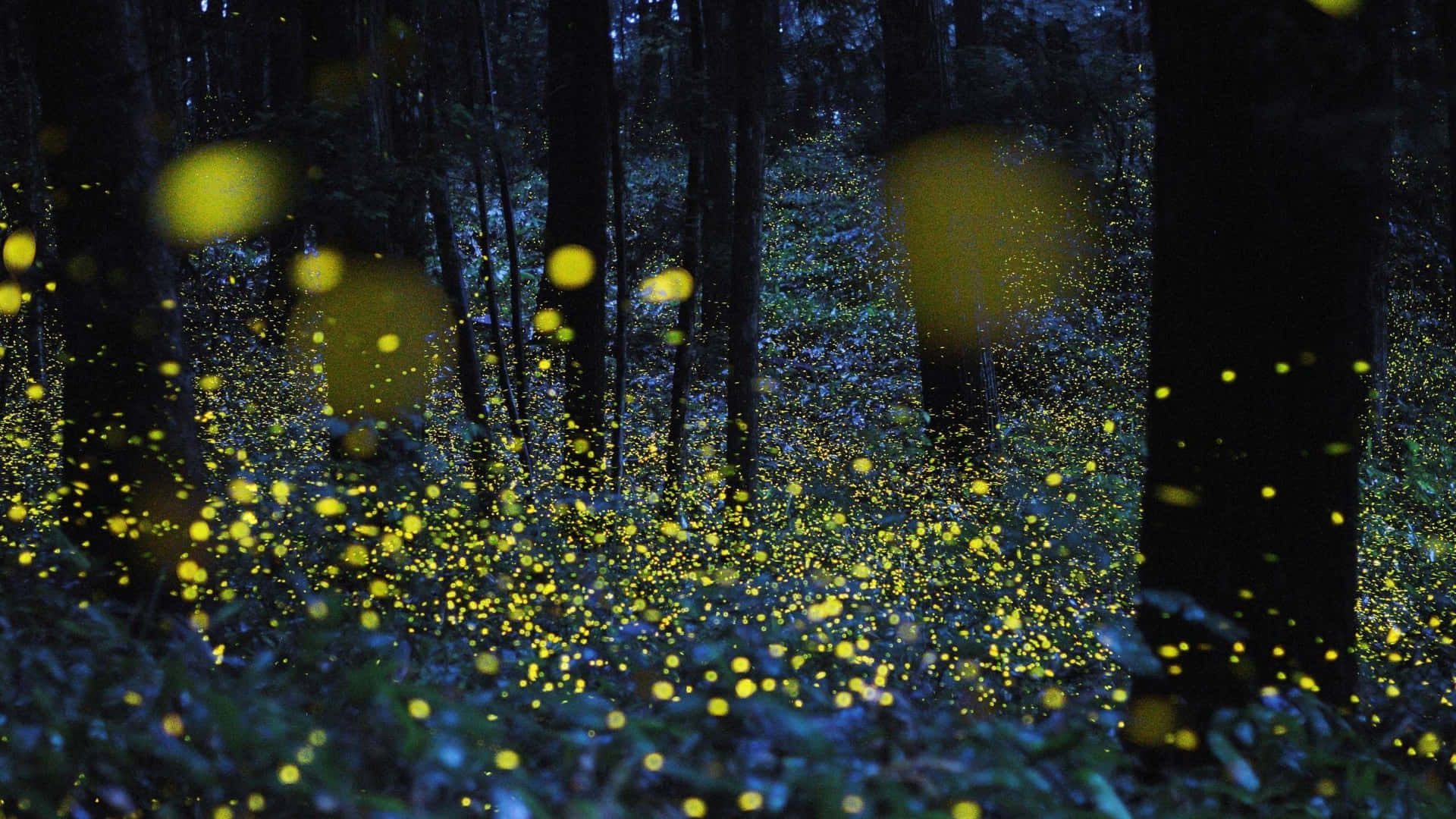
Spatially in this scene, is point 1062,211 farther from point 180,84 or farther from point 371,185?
point 180,84

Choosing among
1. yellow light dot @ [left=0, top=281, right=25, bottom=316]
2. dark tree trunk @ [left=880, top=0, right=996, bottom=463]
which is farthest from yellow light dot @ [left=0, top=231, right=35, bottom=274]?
dark tree trunk @ [left=880, top=0, right=996, bottom=463]

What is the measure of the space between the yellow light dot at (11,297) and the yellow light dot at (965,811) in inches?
492

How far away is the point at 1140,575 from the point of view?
4.12 m

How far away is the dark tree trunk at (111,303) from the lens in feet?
17.0

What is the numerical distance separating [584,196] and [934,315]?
173 inches

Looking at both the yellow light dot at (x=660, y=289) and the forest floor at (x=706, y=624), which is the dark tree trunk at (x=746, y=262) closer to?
the forest floor at (x=706, y=624)

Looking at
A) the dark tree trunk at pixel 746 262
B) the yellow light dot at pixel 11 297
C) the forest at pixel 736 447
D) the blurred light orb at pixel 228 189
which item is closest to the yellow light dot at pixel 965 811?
the forest at pixel 736 447

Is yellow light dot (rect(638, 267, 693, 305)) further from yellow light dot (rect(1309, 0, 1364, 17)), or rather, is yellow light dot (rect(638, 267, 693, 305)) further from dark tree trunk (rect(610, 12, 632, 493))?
yellow light dot (rect(1309, 0, 1364, 17))

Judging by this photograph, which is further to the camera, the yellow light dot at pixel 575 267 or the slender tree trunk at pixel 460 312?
the yellow light dot at pixel 575 267

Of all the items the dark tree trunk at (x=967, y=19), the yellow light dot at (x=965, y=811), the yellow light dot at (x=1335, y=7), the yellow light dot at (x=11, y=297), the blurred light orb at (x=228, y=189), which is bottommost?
the yellow light dot at (x=965, y=811)

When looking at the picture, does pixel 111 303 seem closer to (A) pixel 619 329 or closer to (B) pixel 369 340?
(B) pixel 369 340

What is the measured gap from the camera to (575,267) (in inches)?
443

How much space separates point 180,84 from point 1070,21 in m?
21.4

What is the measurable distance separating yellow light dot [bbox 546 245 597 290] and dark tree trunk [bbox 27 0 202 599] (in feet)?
18.7
